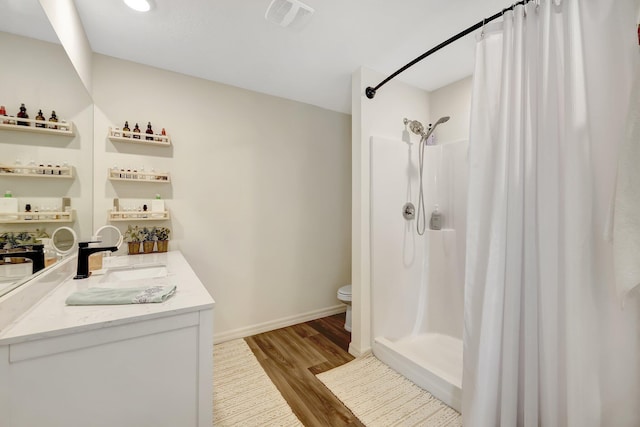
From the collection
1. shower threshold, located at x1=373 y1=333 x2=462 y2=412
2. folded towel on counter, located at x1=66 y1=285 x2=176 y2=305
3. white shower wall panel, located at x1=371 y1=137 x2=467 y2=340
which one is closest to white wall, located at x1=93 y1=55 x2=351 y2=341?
white shower wall panel, located at x1=371 y1=137 x2=467 y2=340

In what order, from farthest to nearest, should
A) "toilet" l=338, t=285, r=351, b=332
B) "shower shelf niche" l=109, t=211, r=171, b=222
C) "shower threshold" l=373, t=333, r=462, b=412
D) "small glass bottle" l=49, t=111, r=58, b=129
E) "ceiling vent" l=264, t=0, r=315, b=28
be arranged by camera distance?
"toilet" l=338, t=285, r=351, b=332 < "shower shelf niche" l=109, t=211, r=171, b=222 < "shower threshold" l=373, t=333, r=462, b=412 < "ceiling vent" l=264, t=0, r=315, b=28 < "small glass bottle" l=49, t=111, r=58, b=129

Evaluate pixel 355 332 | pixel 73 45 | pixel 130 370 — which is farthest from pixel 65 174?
pixel 355 332

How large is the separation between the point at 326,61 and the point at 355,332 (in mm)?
2218

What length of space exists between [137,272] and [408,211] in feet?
6.66

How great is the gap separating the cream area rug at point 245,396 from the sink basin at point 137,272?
860mm

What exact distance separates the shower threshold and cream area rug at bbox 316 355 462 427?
0.16ft

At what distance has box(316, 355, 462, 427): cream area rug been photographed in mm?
1399

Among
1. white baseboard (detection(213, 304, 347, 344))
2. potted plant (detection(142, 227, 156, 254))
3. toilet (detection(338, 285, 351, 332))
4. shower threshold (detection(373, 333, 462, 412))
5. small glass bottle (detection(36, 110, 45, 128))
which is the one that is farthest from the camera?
toilet (detection(338, 285, 351, 332))

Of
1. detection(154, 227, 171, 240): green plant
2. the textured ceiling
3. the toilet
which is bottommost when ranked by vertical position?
the toilet

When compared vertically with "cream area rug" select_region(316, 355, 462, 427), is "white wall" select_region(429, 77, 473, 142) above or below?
above

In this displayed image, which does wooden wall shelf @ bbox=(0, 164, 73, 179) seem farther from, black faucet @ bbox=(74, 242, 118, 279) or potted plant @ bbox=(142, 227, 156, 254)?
potted plant @ bbox=(142, 227, 156, 254)

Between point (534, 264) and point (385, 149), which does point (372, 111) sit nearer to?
point (385, 149)

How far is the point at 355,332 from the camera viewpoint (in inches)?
82.0

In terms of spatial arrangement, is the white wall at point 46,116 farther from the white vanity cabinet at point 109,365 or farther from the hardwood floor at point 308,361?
the hardwood floor at point 308,361
